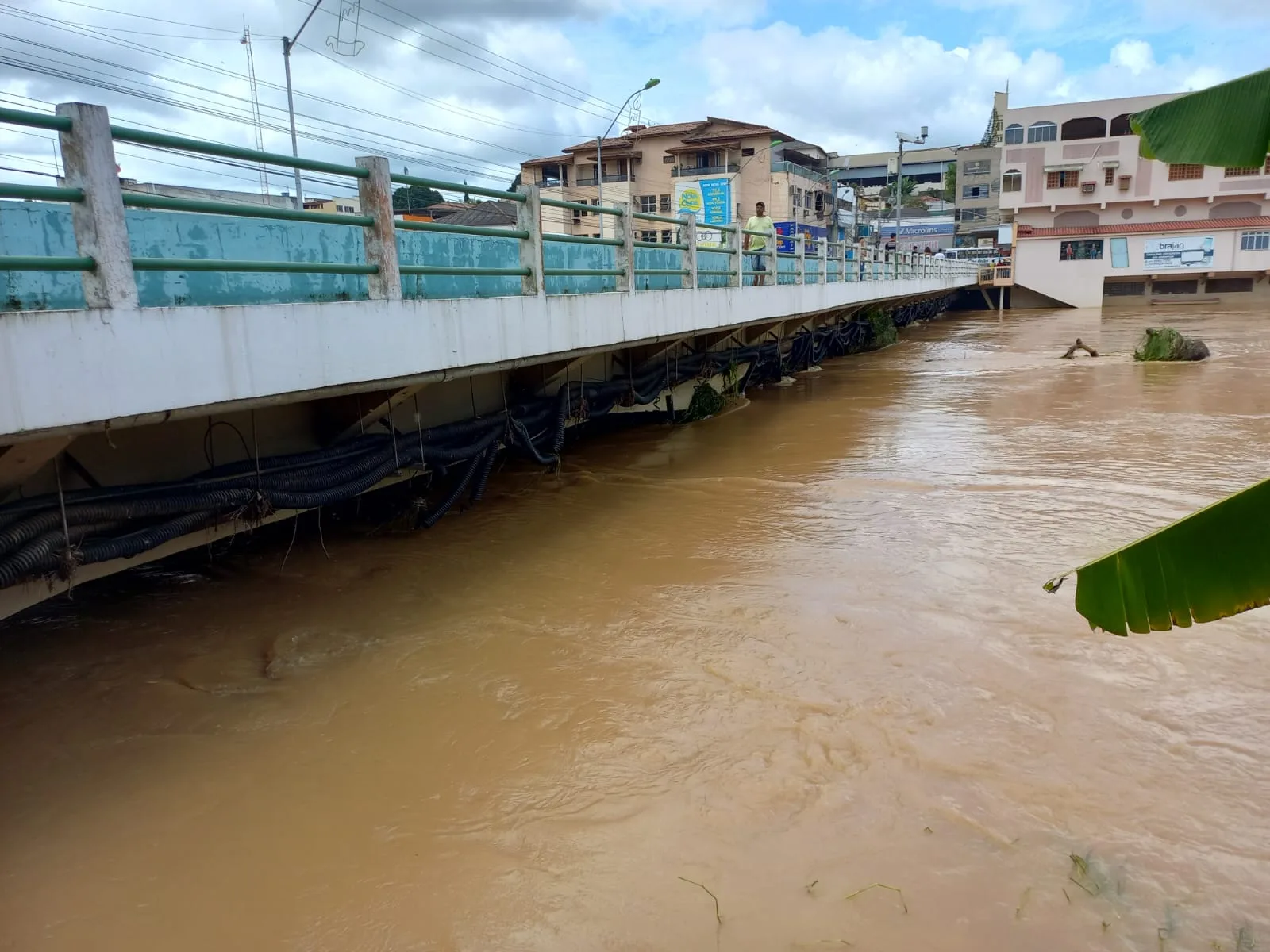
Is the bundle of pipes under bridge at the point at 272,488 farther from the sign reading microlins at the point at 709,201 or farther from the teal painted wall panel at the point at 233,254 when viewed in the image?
the sign reading microlins at the point at 709,201

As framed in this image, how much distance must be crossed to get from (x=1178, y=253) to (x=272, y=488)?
45.0 meters

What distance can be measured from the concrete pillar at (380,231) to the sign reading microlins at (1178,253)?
44.4 m

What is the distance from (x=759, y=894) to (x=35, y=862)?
111 inches

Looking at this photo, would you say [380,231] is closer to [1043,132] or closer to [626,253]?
[626,253]

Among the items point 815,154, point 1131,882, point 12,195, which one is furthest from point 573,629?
point 815,154

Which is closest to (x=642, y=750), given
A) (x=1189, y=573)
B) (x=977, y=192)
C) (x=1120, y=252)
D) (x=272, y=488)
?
(x=1189, y=573)

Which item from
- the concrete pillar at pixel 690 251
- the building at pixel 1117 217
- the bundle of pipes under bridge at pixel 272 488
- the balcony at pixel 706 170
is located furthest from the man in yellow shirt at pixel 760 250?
the balcony at pixel 706 170

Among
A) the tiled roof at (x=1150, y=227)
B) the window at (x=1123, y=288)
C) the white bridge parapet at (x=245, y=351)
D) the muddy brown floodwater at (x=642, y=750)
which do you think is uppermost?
the tiled roof at (x=1150, y=227)

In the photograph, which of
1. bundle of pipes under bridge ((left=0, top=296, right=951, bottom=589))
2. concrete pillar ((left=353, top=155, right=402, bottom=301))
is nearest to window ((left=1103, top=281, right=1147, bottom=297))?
bundle of pipes under bridge ((left=0, top=296, right=951, bottom=589))

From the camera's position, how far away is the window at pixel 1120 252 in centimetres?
4003

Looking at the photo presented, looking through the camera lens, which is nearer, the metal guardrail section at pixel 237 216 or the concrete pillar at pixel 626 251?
the metal guardrail section at pixel 237 216

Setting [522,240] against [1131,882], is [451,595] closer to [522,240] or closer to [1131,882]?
[522,240]

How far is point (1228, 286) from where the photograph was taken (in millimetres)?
40750

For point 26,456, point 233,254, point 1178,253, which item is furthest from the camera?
point 1178,253
